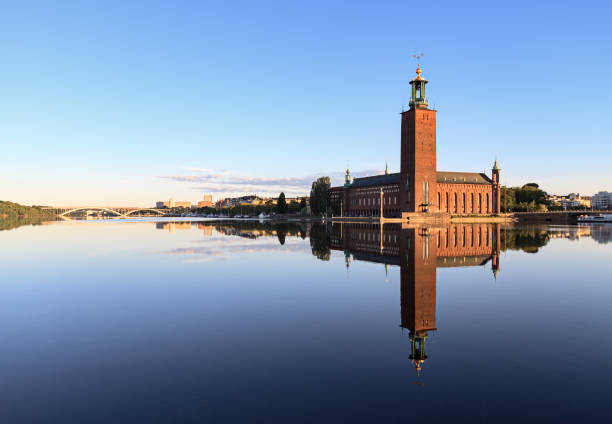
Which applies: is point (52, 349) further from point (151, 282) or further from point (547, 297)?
point (547, 297)

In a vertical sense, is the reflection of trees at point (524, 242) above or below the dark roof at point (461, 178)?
below

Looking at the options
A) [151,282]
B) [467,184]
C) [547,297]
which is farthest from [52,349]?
[467,184]

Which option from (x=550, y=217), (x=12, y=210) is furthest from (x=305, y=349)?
(x=12, y=210)

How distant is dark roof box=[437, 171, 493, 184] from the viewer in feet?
458

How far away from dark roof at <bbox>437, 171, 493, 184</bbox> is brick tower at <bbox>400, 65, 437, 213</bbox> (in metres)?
24.7

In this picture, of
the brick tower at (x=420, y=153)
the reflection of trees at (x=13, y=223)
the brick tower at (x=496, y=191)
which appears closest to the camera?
the reflection of trees at (x=13, y=223)

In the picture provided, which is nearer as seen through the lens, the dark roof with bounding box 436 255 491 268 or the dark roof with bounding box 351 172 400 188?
the dark roof with bounding box 436 255 491 268

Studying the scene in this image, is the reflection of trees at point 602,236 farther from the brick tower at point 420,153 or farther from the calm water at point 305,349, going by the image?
the brick tower at point 420,153

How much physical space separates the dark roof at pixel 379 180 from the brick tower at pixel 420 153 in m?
14.1

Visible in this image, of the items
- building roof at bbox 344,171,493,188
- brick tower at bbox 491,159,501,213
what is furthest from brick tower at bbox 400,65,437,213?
brick tower at bbox 491,159,501,213

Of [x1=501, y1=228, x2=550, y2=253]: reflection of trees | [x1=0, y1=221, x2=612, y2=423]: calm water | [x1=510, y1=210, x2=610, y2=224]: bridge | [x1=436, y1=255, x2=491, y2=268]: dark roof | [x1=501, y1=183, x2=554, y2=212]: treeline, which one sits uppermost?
[x1=501, y1=183, x2=554, y2=212]: treeline

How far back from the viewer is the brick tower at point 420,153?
114562 mm

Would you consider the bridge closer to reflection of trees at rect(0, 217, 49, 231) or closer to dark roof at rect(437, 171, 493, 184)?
dark roof at rect(437, 171, 493, 184)

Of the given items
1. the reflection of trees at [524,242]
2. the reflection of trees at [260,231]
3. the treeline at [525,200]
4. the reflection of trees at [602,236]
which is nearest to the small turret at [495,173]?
the treeline at [525,200]
